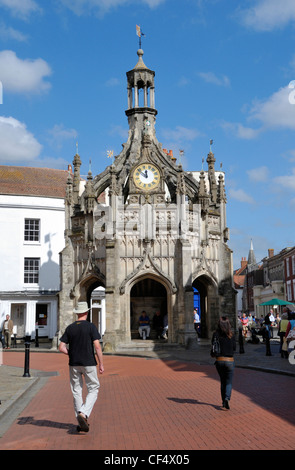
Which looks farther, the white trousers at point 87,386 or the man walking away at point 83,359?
the man walking away at point 83,359

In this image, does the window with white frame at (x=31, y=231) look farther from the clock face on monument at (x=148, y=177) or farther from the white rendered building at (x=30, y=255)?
the clock face on monument at (x=148, y=177)

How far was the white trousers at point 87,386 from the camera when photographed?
7.66 metres

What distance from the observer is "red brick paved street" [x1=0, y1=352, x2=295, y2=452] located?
6977mm

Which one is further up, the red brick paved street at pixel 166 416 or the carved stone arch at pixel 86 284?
the carved stone arch at pixel 86 284

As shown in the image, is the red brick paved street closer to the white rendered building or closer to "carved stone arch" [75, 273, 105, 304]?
"carved stone arch" [75, 273, 105, 304]

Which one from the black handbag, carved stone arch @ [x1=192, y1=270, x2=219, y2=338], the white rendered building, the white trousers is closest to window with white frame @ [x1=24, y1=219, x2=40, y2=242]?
the white rendered building

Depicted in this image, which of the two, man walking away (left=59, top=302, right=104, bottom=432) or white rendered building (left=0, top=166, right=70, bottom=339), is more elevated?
white rendered building (left=0, top=166, right=70, bottom=339)

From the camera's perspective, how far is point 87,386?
7.88m

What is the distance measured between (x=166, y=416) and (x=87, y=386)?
178 centimetres

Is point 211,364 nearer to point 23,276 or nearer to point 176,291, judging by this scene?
point 176,291

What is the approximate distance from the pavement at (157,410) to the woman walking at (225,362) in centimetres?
32

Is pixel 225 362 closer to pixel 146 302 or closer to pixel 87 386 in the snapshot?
pixel 87 386

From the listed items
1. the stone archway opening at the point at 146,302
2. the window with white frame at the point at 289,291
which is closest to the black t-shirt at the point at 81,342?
the stone archway opening at the point at 146,302

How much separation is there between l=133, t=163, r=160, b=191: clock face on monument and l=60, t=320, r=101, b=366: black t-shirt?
17805mm
